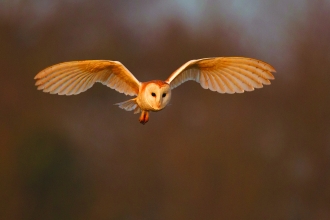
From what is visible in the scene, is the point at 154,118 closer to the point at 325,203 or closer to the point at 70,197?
the point at 70,197

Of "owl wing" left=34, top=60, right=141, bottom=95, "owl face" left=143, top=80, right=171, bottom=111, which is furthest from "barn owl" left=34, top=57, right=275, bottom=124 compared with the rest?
"owl face" left=143, top=80, right=171, bottom=111

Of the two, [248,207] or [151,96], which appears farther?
[248,207]

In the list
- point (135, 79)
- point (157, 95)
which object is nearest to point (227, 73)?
point (135, 79)

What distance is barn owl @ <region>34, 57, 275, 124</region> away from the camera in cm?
379

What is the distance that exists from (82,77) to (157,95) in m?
0.64

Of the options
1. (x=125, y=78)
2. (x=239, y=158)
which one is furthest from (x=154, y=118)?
(x=125, y=78)

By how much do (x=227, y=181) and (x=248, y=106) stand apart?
1.12 metres

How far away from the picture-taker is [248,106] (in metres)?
9.40

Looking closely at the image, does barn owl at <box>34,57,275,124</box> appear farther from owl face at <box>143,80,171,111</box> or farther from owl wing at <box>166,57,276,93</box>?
owl face at <box>143,80,171,111</box>

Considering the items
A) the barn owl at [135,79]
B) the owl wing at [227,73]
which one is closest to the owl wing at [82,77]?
the barn owl at [135,79]

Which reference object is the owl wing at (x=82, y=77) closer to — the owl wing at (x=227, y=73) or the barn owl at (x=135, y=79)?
the barn owl at (x=135, y=79)

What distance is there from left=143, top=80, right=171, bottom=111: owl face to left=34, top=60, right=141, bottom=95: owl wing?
0.27m

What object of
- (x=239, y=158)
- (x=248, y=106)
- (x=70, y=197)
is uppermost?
(x=248, y=106)

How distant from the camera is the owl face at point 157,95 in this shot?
3.46m
